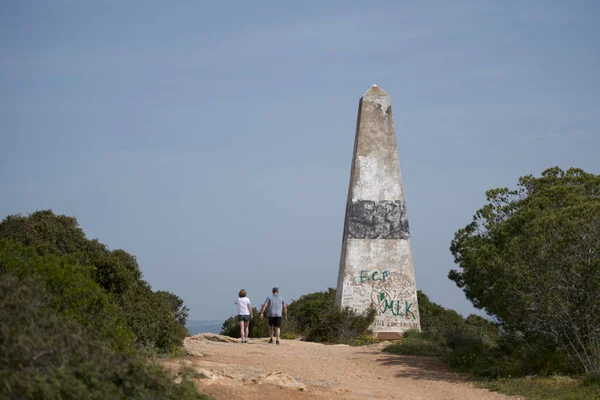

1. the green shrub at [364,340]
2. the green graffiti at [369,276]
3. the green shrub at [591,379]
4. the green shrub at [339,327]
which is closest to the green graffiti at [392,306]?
the green graffiti at [369,276]

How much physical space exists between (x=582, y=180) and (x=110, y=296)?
39.5ft

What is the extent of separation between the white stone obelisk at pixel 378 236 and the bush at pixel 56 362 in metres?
16.9

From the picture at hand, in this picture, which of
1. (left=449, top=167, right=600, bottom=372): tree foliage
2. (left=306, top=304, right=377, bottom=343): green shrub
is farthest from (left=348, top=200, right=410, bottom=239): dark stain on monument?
(left=449, top=167, right=600, bottom=372): tree foliage

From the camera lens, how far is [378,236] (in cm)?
2677

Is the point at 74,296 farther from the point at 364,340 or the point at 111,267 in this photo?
the point at 364,340

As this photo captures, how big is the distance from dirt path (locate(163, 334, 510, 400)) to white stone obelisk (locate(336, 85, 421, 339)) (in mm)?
4918

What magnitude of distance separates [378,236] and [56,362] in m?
18.8

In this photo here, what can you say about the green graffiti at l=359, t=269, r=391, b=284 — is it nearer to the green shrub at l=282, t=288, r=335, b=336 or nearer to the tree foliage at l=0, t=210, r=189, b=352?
the green shrub at l=282, t=288, r=335, b=336

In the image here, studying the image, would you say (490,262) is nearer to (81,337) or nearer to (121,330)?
(121,330)

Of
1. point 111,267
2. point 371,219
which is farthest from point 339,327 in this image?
point 111,267

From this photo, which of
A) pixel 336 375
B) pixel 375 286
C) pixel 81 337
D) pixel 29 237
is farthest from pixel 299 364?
pixel 375 286

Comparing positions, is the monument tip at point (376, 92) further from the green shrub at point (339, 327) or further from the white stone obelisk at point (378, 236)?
the green shrub at point (339, 327)

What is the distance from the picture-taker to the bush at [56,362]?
26.4ft

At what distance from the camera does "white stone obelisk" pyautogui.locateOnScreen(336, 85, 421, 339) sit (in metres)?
26.5
